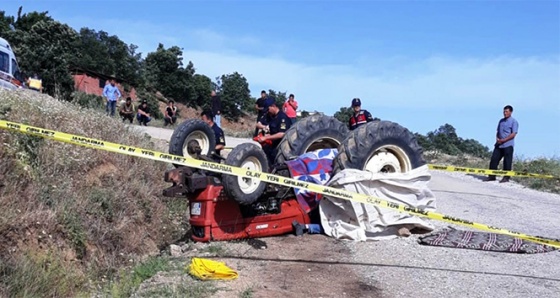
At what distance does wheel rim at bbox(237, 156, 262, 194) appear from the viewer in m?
5.96

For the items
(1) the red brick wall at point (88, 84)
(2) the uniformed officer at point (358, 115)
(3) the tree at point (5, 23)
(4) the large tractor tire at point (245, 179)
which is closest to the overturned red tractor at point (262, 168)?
(4) the large tractor tire at point (245, 179)

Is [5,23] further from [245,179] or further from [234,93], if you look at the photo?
[245,179]

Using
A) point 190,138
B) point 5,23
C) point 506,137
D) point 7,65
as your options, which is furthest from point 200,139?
point 5,23

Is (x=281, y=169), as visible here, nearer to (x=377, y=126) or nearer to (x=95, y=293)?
(x=377, y=126)

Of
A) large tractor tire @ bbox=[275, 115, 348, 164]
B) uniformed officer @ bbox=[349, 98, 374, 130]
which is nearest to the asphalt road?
large tractor tire @ bbox=[275, 115, 348, 164]

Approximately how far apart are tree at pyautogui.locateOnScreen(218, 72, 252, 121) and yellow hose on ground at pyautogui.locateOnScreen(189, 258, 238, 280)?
5327 centimetres

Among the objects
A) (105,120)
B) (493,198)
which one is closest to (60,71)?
(105,120)

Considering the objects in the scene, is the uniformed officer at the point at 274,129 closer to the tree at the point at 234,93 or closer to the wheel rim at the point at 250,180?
the wheel rim at the point at 250,180

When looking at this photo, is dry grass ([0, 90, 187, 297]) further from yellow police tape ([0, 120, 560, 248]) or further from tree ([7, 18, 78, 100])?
tree ([7, 18, 78, 100])

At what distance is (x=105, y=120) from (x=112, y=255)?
146 inches

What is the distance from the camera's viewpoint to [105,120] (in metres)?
9.56

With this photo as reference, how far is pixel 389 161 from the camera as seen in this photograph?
734cm

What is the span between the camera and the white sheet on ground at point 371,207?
21.5 ft

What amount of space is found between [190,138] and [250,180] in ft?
5.34
